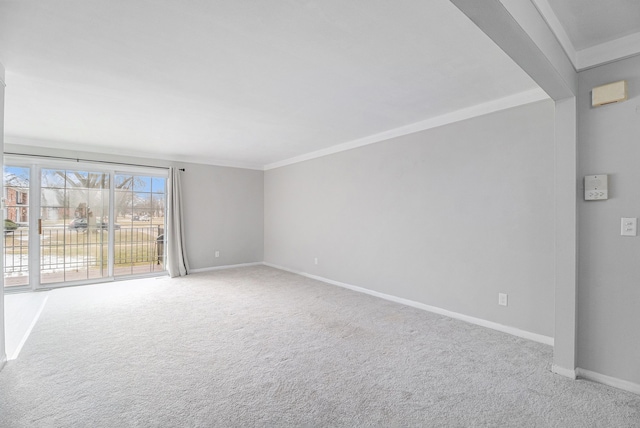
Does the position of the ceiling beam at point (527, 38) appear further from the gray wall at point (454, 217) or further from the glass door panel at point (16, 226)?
the glass door panel at point (16, 226)

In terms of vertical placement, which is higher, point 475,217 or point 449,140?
point 449,140

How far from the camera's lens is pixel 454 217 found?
11.5 ft

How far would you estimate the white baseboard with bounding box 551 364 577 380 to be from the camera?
2.20 meters

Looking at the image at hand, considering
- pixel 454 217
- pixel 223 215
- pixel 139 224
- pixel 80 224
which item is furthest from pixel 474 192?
pixel 80 224

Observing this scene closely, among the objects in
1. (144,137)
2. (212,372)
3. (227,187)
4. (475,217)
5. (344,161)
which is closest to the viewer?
(212,372)

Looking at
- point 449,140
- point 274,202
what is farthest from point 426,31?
point 274,202

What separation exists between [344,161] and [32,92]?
3.81m

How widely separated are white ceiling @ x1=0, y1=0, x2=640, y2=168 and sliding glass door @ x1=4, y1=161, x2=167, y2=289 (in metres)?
1.30

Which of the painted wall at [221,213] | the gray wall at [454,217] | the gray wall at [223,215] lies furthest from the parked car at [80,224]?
the gray wall at [454,217]

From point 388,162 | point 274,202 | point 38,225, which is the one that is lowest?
point 38,225

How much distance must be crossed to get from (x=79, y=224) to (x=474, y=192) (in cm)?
611

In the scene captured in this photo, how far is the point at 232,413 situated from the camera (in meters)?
1.84

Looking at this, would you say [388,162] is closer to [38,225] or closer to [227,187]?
[227,187]

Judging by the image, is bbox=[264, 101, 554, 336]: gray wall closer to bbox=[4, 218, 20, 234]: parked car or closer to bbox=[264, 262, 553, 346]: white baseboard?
bbox=[264, 262, 553, 346]: white baseboard
